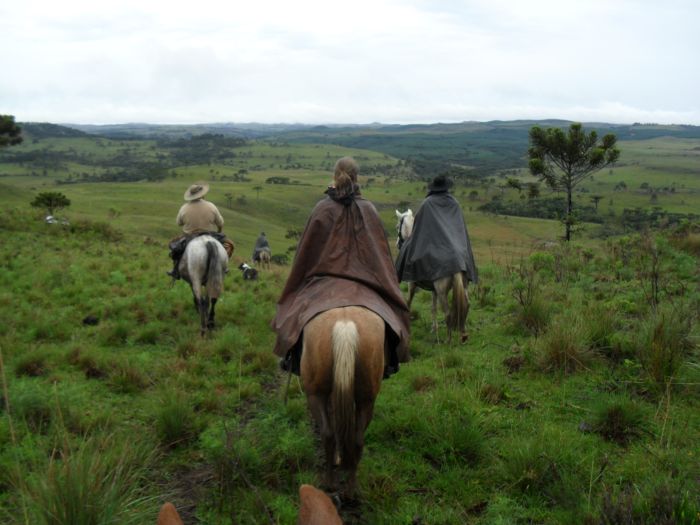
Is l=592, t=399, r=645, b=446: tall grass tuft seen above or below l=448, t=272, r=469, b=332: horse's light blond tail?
below

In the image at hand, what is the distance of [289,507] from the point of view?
150 inches

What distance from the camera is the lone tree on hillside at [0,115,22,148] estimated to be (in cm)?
Result: 3188

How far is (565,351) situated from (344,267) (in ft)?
10.5

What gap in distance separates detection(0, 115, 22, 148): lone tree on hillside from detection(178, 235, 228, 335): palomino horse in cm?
2962

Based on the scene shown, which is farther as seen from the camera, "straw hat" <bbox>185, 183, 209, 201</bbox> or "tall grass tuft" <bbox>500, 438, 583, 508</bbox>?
"straw hat" <bbox>185, 183, 209, 201</bbox>

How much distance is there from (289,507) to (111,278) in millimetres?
9834

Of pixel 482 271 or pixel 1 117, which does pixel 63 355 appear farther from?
pixel 1 117

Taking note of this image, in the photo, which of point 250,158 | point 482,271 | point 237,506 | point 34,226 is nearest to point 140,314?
point 237,506

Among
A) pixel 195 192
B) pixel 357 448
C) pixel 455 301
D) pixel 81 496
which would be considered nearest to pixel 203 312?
pixel 195 192

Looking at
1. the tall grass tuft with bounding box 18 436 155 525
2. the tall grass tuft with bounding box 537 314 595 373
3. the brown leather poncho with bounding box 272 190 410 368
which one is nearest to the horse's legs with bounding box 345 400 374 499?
the brown leather poncho with bounding box 272 190 410 368

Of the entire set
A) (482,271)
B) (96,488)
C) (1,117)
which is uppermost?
(1,117)

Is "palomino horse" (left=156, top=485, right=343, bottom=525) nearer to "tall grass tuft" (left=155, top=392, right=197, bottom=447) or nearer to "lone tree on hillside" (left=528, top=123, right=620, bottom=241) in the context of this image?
"tall grass tuft" (left=155, top=392, right=197, bottom=447)

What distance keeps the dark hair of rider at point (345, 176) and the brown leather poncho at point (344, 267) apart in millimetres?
99

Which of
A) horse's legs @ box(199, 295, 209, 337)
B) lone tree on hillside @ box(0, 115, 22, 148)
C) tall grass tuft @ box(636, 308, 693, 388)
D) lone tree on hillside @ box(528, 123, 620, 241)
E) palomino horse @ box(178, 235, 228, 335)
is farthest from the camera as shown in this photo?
lone tree on hillside @ box(0, 115, 22, 148)
